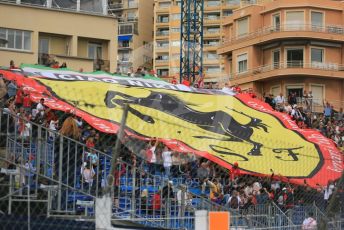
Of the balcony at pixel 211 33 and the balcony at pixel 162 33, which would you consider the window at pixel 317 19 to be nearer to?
the balcony at pixel 211 33

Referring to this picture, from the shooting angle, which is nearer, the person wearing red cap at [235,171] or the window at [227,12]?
the person wearing red cap at [235,171]

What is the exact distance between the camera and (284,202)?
14117mm

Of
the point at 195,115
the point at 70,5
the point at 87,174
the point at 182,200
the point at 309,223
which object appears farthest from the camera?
the point at 70,5

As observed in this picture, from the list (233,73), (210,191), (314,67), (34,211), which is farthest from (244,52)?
(34,211)

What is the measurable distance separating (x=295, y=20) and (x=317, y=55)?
2832mm

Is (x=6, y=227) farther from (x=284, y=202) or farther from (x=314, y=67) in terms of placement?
(x=314, y=67)

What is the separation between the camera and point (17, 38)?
3753 centimetres

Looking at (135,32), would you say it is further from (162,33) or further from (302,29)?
(302,29)

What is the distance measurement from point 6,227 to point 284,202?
5.75 metres

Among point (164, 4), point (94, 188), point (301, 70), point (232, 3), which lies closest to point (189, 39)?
point (301, 70)

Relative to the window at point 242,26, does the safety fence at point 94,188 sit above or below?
below

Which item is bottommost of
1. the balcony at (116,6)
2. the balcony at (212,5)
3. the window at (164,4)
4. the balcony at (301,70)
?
the balcony at (301,70)

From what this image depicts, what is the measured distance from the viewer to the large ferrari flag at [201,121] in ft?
50.6

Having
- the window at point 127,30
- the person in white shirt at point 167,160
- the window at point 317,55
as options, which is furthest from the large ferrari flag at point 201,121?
the window at point 127,30
